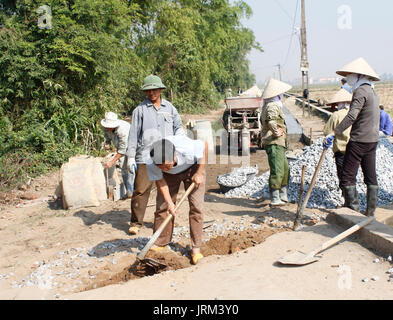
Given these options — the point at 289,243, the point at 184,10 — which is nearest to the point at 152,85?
the point at 289,243

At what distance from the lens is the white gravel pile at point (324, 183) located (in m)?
5.96

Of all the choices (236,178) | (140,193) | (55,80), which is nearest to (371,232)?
(140,193)

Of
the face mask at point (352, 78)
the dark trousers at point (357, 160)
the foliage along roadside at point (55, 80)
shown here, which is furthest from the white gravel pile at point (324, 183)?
the foliage along roadside at point (55, 80)

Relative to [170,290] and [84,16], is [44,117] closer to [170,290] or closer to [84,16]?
[84,16]

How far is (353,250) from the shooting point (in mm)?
3773

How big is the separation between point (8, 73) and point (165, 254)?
6.12 m

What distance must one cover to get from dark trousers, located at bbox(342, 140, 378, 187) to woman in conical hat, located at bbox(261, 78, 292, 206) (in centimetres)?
109

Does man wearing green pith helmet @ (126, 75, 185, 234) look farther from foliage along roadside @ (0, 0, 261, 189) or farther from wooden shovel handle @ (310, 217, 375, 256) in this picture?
foliage along roadside @ (0, 0, 261, 189)

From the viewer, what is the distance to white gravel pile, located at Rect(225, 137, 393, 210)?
5.96m

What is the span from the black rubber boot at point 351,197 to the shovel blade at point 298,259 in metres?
1.51

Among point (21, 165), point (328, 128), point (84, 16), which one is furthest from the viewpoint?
point (84, 16)

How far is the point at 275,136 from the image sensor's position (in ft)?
18.4

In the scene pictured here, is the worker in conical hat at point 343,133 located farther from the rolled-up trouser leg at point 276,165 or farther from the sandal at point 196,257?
the sandal at point 196,257

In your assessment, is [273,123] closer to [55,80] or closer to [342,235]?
[342,235]
